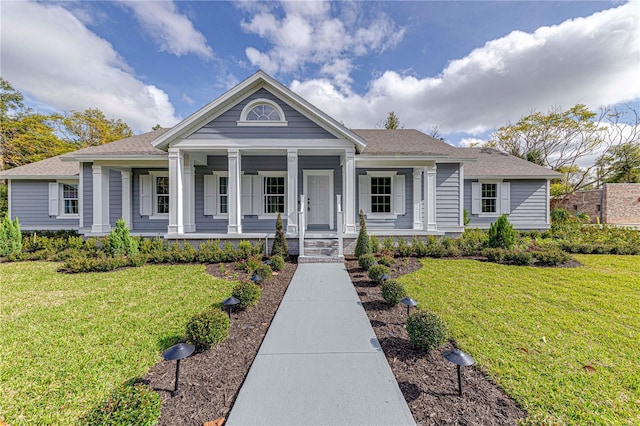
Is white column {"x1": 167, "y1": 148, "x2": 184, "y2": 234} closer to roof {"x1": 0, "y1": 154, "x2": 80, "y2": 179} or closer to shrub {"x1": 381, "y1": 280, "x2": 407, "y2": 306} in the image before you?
roof {"x1": 0, "y1": 154, "x2": 80, "y2": 179}

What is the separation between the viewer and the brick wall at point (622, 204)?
772 inches

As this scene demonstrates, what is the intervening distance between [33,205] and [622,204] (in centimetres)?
3813

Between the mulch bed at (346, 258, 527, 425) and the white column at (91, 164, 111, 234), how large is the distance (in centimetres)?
1136

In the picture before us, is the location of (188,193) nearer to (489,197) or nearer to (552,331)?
(552,331)

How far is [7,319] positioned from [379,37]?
14.0 metres

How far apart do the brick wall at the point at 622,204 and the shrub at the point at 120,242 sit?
100 ft

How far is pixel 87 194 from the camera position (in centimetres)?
1088

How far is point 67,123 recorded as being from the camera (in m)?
24.9

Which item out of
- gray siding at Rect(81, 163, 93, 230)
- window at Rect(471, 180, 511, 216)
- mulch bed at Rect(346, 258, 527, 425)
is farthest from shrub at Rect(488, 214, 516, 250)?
gray siding at Rect(81, 163, 93, 230)

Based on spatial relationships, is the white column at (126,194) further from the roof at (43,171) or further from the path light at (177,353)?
the path light at (177,353)

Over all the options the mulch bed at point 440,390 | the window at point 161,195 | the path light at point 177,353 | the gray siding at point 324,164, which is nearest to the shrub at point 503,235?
the gray siding at point 324,164

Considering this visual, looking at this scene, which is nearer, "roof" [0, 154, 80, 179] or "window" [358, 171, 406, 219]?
"window" [358, 171, 406, 219]

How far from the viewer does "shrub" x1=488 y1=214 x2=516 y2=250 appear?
8.68 meters

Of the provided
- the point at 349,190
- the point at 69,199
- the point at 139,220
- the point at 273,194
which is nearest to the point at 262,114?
→ the point at 273,194
